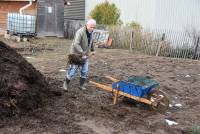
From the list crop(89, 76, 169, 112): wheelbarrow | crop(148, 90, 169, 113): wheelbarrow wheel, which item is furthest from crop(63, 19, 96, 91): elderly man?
crop(148, 90, 169, 113): wheelbarrow wheel

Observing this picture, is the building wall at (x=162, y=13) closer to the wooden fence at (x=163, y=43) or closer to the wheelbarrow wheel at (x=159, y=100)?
the wooden fence at (x=163, y=43)

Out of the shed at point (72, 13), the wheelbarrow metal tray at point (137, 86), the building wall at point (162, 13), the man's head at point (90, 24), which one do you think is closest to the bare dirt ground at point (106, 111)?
the wheelbarrow metal tray at point (137, 86)

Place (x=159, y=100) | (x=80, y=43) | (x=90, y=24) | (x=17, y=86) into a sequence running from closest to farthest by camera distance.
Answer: (x=17, y=86) → (x=159, y=100) → (x=90, y=24) → (x=80, y=43)

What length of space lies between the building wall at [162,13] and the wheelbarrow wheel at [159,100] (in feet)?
48.0

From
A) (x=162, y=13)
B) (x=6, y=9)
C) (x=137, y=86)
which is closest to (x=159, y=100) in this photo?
(x=137, y=86)

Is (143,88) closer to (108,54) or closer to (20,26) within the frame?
(108,54)

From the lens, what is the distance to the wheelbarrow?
29.2 ft

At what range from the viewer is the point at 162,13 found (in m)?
24.1

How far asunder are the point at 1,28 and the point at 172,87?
17959mm

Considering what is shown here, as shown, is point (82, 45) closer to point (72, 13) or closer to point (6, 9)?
point (72, 13)

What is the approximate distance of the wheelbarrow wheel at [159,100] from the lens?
29.6 ft

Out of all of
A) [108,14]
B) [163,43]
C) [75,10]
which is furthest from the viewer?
[75,10]

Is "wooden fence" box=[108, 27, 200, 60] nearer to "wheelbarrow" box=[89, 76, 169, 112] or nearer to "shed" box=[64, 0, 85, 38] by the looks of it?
"shed" box=[64, 0, 85, 38]

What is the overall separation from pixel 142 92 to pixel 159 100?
1.37 feet
